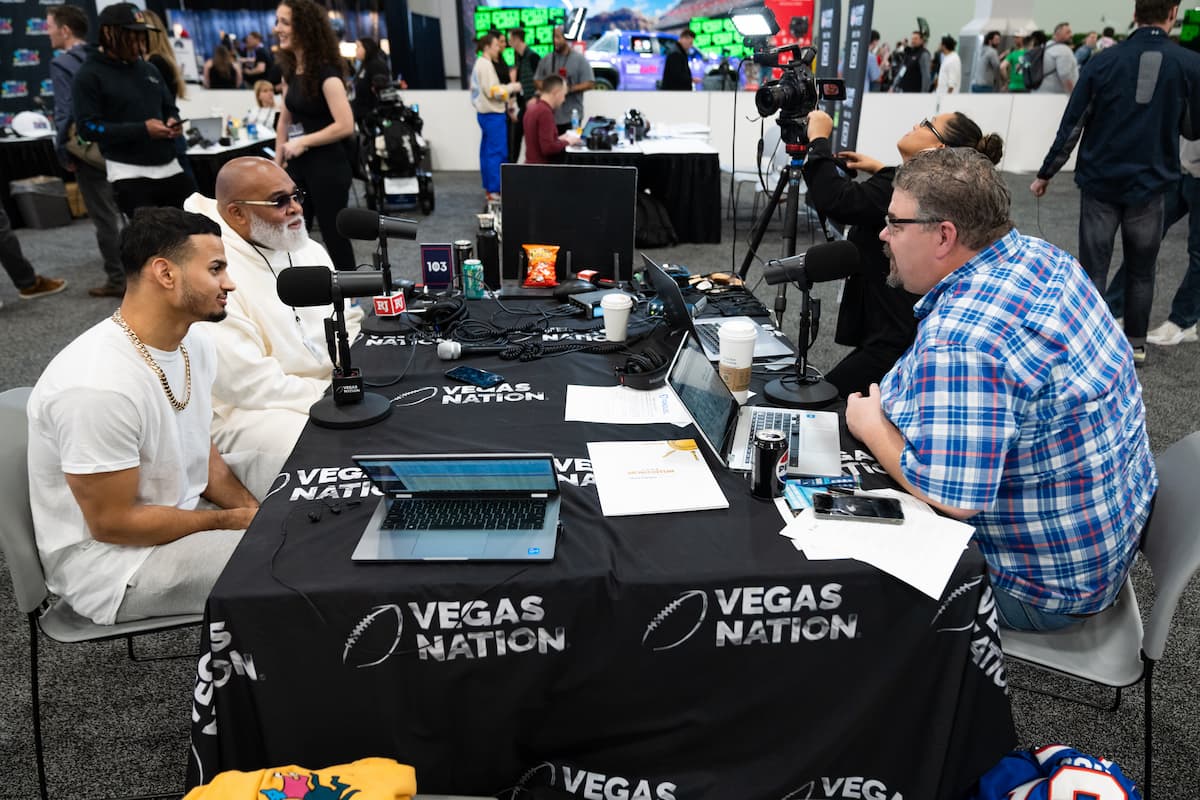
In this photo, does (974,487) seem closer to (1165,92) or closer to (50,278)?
(1165,92)

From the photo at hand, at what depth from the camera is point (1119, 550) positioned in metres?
1.51

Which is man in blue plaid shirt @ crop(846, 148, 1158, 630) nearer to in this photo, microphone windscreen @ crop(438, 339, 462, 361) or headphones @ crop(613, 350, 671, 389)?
headphones @ crop(613, 350, 671, 389)

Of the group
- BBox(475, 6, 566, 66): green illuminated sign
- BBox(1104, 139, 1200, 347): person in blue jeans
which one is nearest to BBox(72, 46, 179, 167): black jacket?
BBox(1104, 139, 1200, 347): person in blue jeans

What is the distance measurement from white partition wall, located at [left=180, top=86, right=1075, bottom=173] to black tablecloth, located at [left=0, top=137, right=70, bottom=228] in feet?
8.69

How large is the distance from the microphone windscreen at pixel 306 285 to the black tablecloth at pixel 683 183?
4.47 metres

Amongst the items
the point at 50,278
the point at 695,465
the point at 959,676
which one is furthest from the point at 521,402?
the point at 50,278

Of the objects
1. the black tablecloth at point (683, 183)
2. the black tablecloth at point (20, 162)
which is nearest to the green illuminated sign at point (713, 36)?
the black tablecloth at point (683, 183)

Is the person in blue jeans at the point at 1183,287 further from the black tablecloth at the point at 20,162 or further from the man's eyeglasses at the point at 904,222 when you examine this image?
the black tablecloth at the point at 20,162

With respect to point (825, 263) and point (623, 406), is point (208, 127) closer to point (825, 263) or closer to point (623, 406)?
point (623, 406)

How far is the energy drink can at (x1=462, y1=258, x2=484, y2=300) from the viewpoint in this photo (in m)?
2.74

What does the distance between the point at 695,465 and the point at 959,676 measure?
589 mm

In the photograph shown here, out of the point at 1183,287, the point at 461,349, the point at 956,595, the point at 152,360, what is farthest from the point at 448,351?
the point at 1183,287

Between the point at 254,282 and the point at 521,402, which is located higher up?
the point at 254,282

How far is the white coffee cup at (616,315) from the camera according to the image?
2.22 metres
